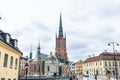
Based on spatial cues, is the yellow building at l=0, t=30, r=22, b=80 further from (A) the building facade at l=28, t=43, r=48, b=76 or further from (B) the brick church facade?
(A) the building facade at l=28, t=43, r=48, b=76

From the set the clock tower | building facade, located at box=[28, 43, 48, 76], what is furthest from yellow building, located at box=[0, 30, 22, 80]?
the clock tower

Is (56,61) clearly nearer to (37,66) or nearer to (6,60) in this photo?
(37,66)

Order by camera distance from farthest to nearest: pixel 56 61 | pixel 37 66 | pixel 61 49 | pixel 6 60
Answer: pixel 61 49 < pixel 56 61 < pixel 37 66 < pixel 6 60

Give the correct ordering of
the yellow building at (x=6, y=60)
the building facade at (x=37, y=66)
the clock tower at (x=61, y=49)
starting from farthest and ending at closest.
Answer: the clock tower at (x=61, y=49)
the building facade at (x=37, y=66)
the yellow building at (x=6, y=60)

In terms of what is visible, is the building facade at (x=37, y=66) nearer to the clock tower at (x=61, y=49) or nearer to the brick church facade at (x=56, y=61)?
the brick church facade at (x=56, y=61)

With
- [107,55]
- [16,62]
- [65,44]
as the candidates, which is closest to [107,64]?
[107,55]

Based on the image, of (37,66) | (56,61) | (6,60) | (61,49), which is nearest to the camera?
(6,60)

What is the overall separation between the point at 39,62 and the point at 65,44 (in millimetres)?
25846

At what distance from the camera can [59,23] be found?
132 meters

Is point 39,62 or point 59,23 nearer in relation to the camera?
point 39,62

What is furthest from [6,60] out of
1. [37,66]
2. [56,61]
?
[56,61]

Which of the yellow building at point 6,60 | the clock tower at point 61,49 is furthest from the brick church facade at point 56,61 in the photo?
the yellow building at point 6,60

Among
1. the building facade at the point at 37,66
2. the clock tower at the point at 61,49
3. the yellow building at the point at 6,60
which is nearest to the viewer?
the yellow building at the point at 6,60

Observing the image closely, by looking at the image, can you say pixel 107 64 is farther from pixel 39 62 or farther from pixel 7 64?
pixel 7 64
